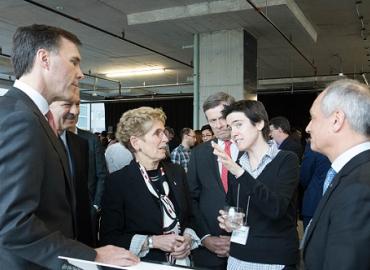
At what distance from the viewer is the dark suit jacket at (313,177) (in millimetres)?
4711

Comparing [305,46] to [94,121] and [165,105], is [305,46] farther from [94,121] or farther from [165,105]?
[94,121]

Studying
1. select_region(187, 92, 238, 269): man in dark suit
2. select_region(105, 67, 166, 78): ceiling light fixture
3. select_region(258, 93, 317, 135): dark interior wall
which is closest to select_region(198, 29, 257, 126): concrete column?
select_region(105, 67, 166, 78): ceiling light fixture

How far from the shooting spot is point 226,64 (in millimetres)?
7883

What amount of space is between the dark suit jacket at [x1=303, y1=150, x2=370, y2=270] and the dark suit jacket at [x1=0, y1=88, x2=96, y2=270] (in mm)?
704

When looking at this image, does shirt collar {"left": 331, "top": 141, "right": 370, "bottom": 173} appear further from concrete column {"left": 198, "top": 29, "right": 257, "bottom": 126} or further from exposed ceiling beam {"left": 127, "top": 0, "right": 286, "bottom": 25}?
concrete column {"left": 198, "top": 29, "right": 257, "bottom": 126}

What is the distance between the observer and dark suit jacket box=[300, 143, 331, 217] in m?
4.71

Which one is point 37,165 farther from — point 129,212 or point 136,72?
point 136,72

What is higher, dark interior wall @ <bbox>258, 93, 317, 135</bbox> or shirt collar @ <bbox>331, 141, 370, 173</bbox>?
dark interior wall @ <bbox>258, 93, 317, 135</bbox>

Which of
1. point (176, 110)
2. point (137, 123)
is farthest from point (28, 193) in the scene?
point (176, 110)

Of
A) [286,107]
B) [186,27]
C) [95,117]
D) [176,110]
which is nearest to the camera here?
[186,27]

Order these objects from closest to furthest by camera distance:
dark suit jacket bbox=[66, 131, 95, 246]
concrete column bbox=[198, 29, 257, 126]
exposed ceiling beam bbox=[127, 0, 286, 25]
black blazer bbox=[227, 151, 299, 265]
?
1. black blazer bbox=[227, 151, 299, 265]
2. dark suit jacket bbox=[66, 131, 95, 246]
3. exposed ceiling beam bbox=[127, 0, 286, 25]
4. concrete column bbox=[198, 29, 257, 126]

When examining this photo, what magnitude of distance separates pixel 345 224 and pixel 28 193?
0.91 metres

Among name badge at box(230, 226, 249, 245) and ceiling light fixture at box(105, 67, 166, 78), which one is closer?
name badge at box(230, 226, 249, 245)

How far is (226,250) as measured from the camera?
235cm
